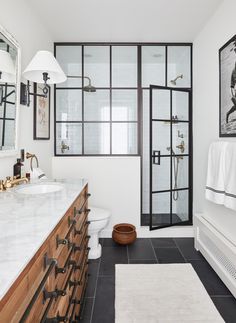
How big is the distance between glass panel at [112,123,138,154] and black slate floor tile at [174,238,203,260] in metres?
1.34

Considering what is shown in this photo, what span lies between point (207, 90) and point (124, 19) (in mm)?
1227

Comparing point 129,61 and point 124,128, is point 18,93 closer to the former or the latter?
point 124,128

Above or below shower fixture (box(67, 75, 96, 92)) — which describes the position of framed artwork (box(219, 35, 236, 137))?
below

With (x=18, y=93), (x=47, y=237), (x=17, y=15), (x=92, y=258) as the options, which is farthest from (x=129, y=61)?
(x=47, y=237)

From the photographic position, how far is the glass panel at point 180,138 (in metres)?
3.18

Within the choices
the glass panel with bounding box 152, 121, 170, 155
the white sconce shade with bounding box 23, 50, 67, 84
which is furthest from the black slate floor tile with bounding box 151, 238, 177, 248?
the white sconce shade with bounding box 23, 50, 67, 84

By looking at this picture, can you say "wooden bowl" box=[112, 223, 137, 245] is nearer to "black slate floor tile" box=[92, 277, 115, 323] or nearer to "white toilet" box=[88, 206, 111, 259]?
"white toilet" box=[88, 206, 111, 259]

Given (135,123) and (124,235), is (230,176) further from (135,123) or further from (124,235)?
(135,123)

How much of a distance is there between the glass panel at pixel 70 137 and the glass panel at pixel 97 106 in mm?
207

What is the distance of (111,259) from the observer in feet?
8.47

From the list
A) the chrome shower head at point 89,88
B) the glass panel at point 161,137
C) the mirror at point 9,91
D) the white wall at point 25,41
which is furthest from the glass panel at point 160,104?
the mirror at point 9,91

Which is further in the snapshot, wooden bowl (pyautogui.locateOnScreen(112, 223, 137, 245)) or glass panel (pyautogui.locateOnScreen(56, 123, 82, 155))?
glass panel (pyautogui.locateOnScreen(56, 123, 82, 155))

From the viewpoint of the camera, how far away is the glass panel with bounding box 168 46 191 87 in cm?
322

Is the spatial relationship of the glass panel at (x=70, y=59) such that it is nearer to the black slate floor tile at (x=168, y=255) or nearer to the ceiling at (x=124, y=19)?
the ceiling at (x=124, y=19)
